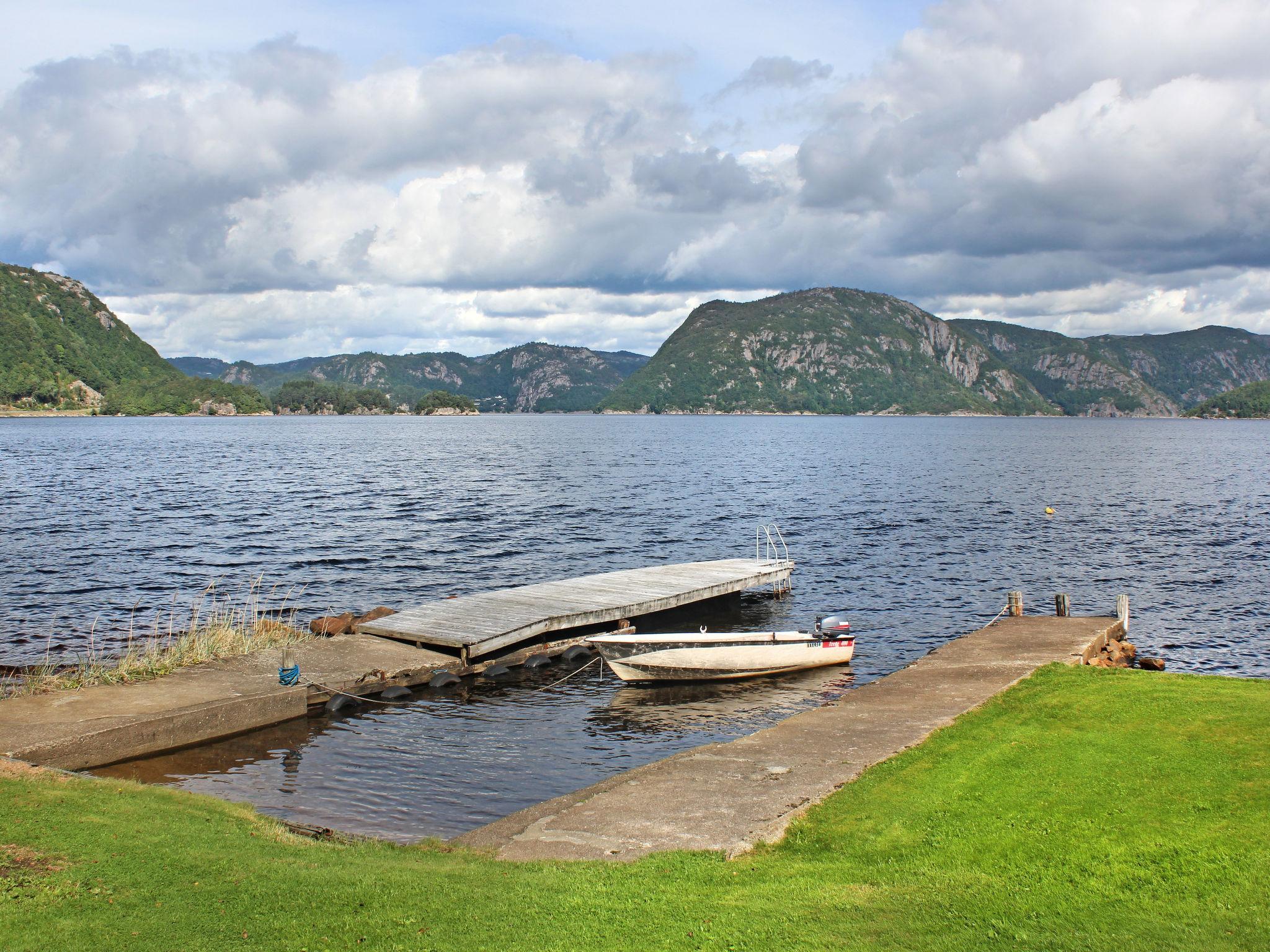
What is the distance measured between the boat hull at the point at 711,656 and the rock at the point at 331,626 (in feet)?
26.0

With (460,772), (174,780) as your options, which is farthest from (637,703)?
(174,780)

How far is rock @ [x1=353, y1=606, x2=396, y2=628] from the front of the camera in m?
27.7

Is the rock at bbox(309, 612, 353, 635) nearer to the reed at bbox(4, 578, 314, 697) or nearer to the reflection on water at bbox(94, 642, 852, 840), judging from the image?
the reed at bbox(4, 578, 314, 697)

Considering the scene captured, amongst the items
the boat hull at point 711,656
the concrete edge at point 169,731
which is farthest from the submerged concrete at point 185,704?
the boat hull at point 711,656

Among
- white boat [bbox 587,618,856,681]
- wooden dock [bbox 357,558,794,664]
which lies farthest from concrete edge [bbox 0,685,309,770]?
white boat [bbox 587,618,856,681]

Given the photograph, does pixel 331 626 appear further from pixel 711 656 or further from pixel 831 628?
pixel 831 628

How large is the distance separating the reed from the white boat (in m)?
9.36

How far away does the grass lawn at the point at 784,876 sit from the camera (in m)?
8.14

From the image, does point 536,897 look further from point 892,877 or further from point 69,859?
point 69,859

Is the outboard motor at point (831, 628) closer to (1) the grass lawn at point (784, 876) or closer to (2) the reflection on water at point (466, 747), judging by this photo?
(2) the reflection on water at point (466, 747)

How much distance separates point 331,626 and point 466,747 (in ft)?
31.6

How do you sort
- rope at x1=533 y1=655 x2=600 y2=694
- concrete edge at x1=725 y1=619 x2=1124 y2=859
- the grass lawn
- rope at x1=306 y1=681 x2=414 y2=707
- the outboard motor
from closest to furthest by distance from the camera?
the grass lawn
concrete edge at x1=725 y1=619 x2=1124 y2=859
rope at x1=306 y1=681 x2=414 y2=707
rope at x1=533 y1=655 x2=600 y2=694
the outboard motor

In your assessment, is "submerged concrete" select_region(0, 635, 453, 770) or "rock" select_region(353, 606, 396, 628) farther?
"rock" select_region(353, 606, 396, 628)

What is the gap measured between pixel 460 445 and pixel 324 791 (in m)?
153
